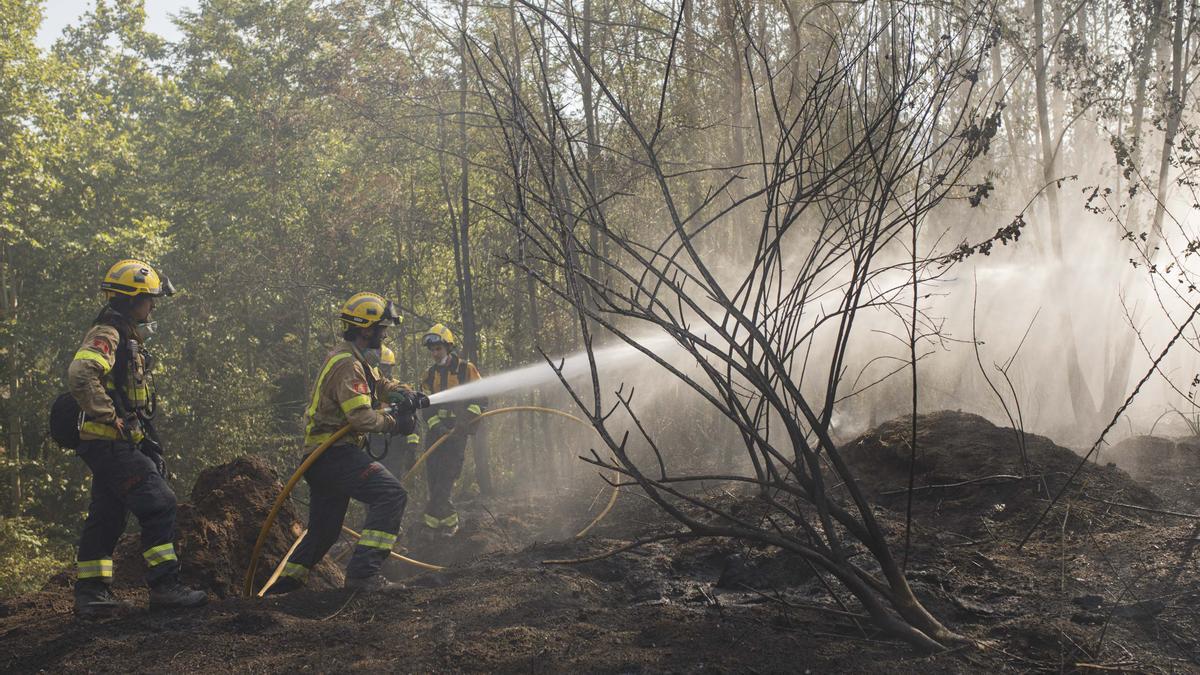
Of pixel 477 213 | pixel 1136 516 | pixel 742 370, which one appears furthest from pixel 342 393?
pixel 477 213

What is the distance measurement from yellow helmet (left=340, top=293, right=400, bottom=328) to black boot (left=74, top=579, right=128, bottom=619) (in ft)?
6.73

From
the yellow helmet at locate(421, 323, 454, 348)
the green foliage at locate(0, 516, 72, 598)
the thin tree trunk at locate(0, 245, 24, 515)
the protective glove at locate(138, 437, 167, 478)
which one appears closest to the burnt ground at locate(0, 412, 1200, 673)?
the protective glove at locate(138, 437, 167, 478)

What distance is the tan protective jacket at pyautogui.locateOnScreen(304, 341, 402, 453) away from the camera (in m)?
5.57

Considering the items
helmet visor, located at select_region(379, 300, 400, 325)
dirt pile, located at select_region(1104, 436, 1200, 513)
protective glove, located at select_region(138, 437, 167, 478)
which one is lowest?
dirt pile, located at select_region(1104, 436, 1200, 513)

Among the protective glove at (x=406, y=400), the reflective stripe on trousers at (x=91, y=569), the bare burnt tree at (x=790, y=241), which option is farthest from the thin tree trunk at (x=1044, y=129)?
the reflective stripe on trousers at (x=91, y=569)

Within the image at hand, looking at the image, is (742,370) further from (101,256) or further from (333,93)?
(101,256)

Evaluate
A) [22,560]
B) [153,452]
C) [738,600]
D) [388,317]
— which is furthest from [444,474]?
[22,560]

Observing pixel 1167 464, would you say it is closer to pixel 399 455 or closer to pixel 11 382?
pixel 399 455

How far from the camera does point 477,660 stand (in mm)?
4020

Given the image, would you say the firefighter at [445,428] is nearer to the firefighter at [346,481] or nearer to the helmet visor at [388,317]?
the helmet visor at [388,317]

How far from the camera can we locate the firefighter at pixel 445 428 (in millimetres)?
8938

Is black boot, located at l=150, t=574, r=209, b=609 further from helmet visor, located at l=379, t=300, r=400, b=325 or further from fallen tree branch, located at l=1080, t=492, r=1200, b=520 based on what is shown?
fallen tree branch, located at l=1080, t=492, r=1200, b=520

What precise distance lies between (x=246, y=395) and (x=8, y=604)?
423 inches

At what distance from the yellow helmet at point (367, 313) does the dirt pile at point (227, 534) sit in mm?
1559
